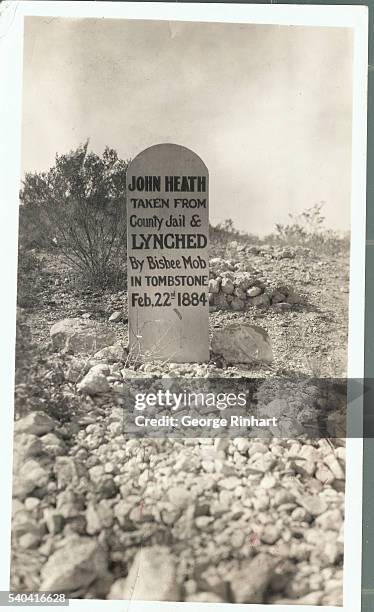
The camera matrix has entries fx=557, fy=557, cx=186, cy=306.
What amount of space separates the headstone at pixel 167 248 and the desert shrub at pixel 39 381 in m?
0.19

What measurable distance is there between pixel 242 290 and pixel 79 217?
17.2 inches

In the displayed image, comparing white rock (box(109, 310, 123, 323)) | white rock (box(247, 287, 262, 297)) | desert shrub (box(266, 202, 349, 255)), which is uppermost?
desert shrub (box(266, 202, 349, 255))

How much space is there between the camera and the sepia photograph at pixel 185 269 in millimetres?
1322

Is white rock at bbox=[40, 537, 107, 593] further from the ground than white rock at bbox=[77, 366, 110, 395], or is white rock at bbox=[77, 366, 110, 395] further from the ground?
white rock at bbox=[77, 366, 110, 395]

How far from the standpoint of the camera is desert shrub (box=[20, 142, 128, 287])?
1.35 meters

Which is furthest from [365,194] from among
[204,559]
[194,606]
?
[194,606]

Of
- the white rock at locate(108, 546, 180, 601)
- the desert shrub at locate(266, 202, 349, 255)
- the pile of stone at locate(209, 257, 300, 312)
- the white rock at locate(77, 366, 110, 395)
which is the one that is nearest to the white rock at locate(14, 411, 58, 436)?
the white rock at locate(77, 366, 110, 395)

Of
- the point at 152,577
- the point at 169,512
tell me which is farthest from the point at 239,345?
the point at 152,577

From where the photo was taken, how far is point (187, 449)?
1325 mm

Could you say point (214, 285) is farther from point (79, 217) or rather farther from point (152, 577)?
point (152, 577)

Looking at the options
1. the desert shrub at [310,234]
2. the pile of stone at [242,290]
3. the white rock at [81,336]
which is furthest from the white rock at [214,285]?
the white rock at [81,336]

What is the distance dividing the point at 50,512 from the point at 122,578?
0.23 metres

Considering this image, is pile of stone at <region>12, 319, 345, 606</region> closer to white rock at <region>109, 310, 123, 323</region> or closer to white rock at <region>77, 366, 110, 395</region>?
white rock at <region>77, 366, 110, 395</region>

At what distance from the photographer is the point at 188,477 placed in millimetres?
1318
